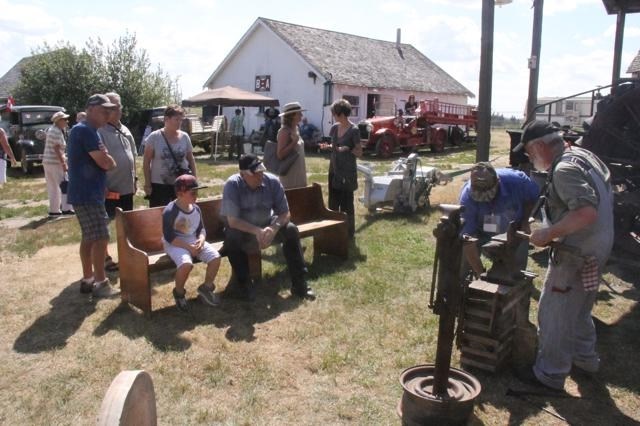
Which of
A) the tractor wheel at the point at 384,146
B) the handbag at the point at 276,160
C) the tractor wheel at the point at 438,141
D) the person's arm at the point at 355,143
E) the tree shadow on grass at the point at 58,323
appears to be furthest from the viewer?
the tractor wheel at the point at 438,141

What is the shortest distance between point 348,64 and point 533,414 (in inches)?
911

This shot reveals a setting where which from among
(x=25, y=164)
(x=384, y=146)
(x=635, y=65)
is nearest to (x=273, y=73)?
(x=384, y=146)

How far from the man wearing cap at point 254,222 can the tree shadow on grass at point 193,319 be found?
0.55 feet

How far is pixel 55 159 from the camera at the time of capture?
27.9 ft

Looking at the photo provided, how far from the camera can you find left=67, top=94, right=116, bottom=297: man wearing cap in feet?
15.8

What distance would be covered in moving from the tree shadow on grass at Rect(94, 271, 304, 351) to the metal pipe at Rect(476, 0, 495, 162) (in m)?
5.08

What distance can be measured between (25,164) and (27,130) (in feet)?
3.26

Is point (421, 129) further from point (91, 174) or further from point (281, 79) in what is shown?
point (91, 174)

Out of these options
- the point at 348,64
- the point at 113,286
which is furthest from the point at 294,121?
the point at 348,64

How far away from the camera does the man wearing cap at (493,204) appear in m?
4.35

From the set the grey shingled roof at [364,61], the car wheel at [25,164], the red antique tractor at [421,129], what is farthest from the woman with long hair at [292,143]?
the grey shingled roof at [364,61]

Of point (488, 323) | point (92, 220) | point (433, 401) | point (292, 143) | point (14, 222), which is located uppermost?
point (292, 143)

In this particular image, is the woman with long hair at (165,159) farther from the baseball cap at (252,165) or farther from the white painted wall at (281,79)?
the white painted wall at (281,79)

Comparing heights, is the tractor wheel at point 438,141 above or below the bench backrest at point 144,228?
above
